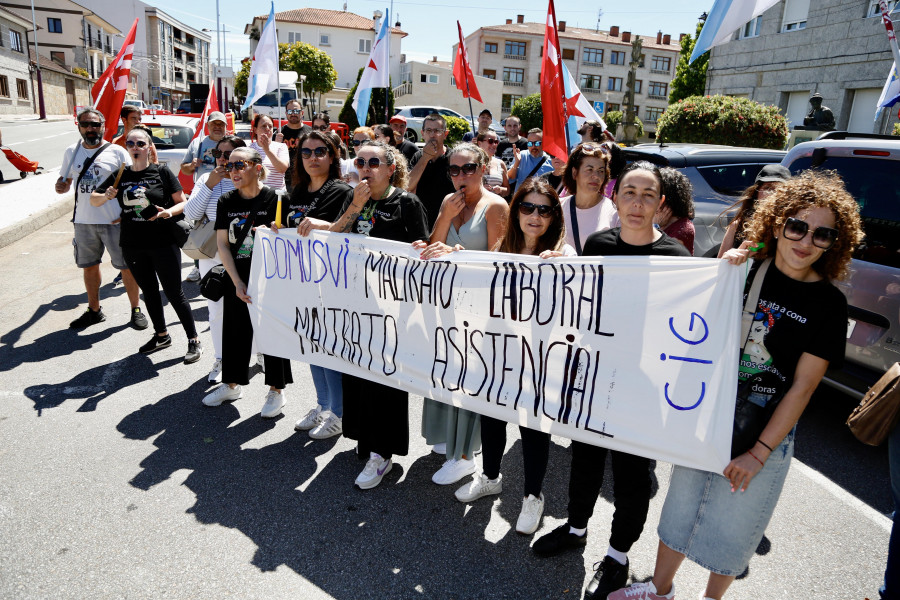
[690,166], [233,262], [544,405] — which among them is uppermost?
[690,166]

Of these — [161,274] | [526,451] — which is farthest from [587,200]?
[161,274]

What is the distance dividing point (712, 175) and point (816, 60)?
17.3 m

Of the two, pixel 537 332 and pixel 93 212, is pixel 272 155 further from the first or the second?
pixel 537 332

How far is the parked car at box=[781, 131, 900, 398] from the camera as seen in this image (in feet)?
11.4

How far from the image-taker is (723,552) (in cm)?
225

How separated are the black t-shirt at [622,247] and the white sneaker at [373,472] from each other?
1.72 meters

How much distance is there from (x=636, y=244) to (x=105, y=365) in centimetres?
448

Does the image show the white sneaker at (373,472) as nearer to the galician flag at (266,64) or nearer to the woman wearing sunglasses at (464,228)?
the woman wearing sunglasses at (464,228)

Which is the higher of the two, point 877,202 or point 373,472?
point 877,202

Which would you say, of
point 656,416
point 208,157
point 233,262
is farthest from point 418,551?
point 208,157

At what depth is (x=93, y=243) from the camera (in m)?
5.77

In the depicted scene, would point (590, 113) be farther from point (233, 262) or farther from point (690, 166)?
point (233, 262)

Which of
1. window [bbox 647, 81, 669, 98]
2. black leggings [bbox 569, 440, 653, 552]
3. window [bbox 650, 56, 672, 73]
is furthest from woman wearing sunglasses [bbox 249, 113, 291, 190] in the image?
window [bbox 650, 56, 672, 73]

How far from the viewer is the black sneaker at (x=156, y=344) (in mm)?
5242
